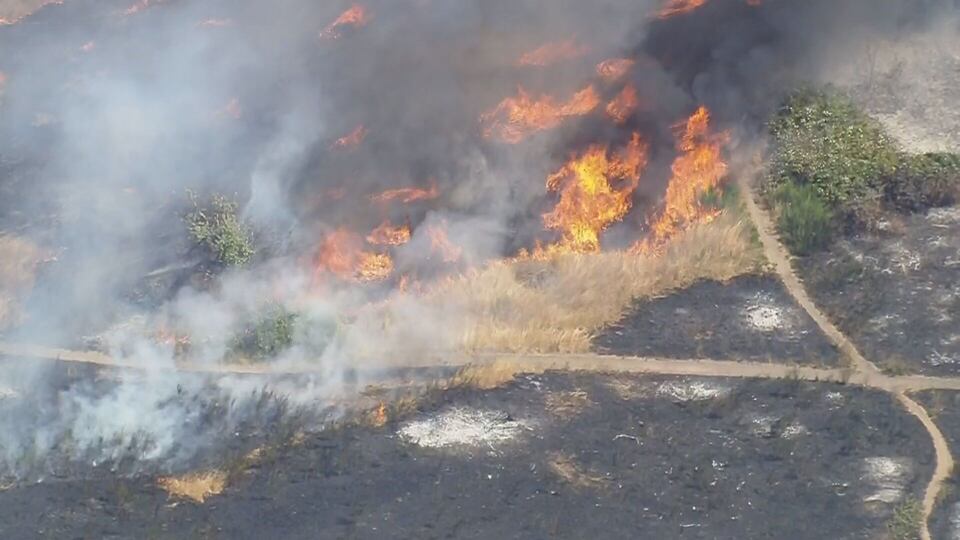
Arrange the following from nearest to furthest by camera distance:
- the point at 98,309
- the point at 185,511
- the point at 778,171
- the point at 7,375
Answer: the point at 185,511, the point at 7,375, the point at 98,309, the point at 778,171

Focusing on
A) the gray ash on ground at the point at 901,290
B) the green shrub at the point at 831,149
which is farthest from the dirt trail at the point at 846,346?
the green shrub at the point at 831,149

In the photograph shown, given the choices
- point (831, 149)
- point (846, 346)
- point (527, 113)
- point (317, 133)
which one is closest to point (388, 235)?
point (317, 133)

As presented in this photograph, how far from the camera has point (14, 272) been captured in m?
27.2

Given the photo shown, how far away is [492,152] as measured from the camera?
29.8m

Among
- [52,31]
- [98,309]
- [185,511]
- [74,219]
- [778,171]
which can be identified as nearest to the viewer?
[185,511]

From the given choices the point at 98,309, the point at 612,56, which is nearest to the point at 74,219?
the point at 98,309

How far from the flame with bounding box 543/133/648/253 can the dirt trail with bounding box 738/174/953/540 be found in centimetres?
308

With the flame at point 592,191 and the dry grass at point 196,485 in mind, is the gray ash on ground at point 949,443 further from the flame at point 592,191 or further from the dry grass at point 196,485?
the dry grass at point 196,485

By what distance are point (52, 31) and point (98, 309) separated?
13598 mm

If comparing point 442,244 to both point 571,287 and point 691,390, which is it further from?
point 691,390

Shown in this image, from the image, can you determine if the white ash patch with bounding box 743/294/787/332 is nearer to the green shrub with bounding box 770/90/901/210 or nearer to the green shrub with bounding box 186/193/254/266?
the green shrub with bounding box 770/90/901/210

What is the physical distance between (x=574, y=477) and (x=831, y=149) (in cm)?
1379

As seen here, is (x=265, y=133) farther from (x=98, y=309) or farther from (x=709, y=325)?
(x=709, y=325)

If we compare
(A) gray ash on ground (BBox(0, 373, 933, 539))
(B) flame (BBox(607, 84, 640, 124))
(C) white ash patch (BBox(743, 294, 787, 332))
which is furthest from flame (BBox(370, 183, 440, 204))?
(C) white ash patch (BBox(743, 294, 787, 332))
